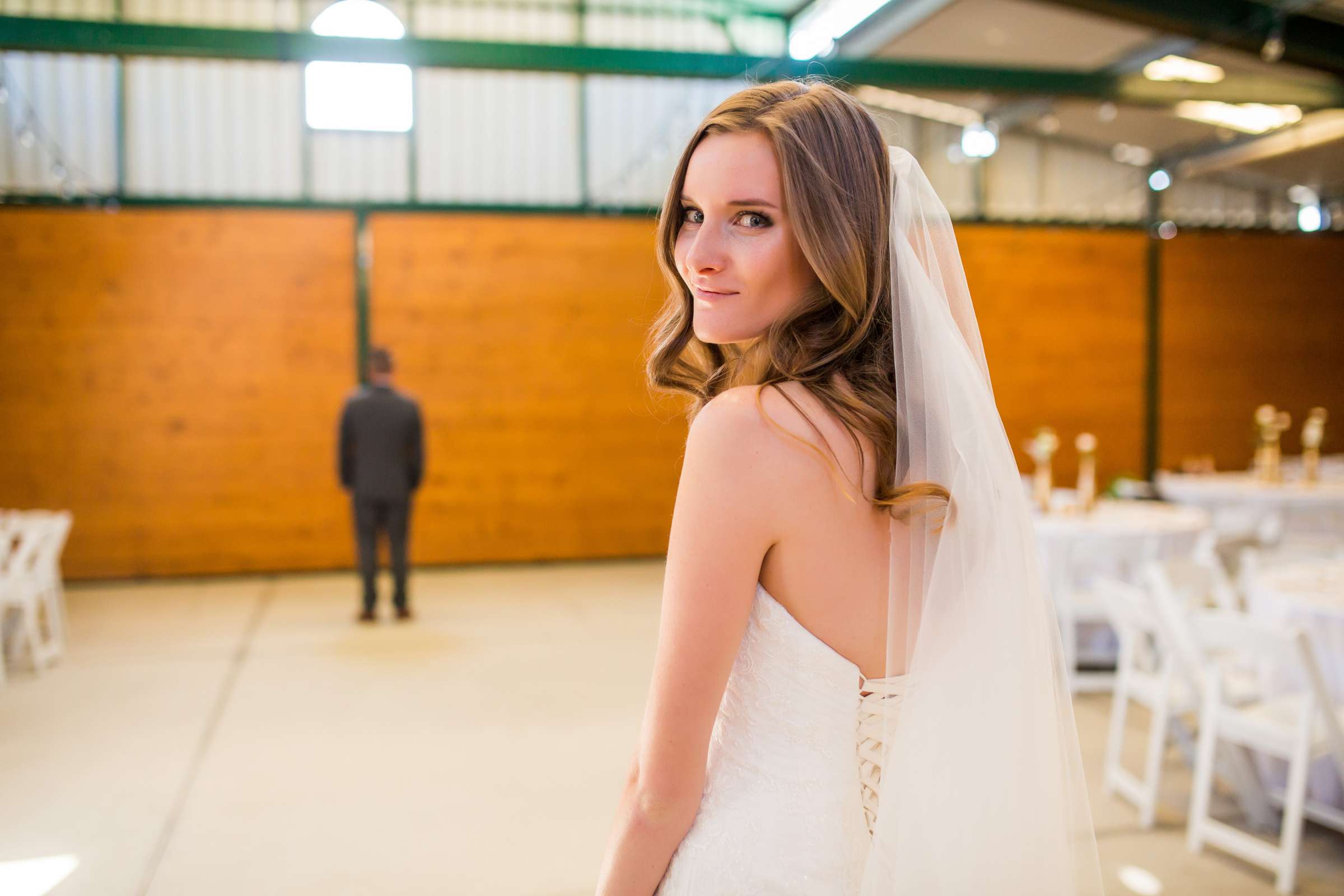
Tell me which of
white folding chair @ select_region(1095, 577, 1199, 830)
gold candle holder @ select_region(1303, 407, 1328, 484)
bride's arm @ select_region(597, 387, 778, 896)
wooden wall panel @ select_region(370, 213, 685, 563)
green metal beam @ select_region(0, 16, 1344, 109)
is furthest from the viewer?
wooden wall panel @ select_region(370, 213, 685, 563)

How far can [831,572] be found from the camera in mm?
1029

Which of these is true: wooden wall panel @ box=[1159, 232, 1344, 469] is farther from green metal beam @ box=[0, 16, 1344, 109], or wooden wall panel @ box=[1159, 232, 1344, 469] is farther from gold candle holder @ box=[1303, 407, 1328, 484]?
green metal beam @ box=[0, 16, 1344, 109]

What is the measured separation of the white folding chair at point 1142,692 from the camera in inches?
143

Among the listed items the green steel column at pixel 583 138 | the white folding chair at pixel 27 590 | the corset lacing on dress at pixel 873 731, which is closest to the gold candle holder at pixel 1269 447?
the green steel column at pixel 583 138

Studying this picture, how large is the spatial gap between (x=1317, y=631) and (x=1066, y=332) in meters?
7.21

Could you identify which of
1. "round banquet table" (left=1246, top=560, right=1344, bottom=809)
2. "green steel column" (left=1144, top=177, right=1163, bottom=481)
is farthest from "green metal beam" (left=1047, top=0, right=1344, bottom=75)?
"round banquet table" (left=1246, top=560, right=1344, bottom=809)

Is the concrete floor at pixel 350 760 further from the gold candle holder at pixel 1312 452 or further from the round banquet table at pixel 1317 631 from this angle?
the gold candle holder at pixel 1312 452

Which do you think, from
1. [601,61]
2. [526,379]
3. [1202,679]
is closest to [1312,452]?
[1202,679]

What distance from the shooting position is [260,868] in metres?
3.33

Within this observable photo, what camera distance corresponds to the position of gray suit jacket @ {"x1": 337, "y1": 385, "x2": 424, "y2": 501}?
6.60 meters

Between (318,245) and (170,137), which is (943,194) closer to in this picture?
(318,245)

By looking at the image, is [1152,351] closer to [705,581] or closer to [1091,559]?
[1091,559]

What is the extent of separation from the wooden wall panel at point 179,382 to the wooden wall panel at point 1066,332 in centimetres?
632

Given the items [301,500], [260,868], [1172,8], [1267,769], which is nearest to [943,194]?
[1172,8]
